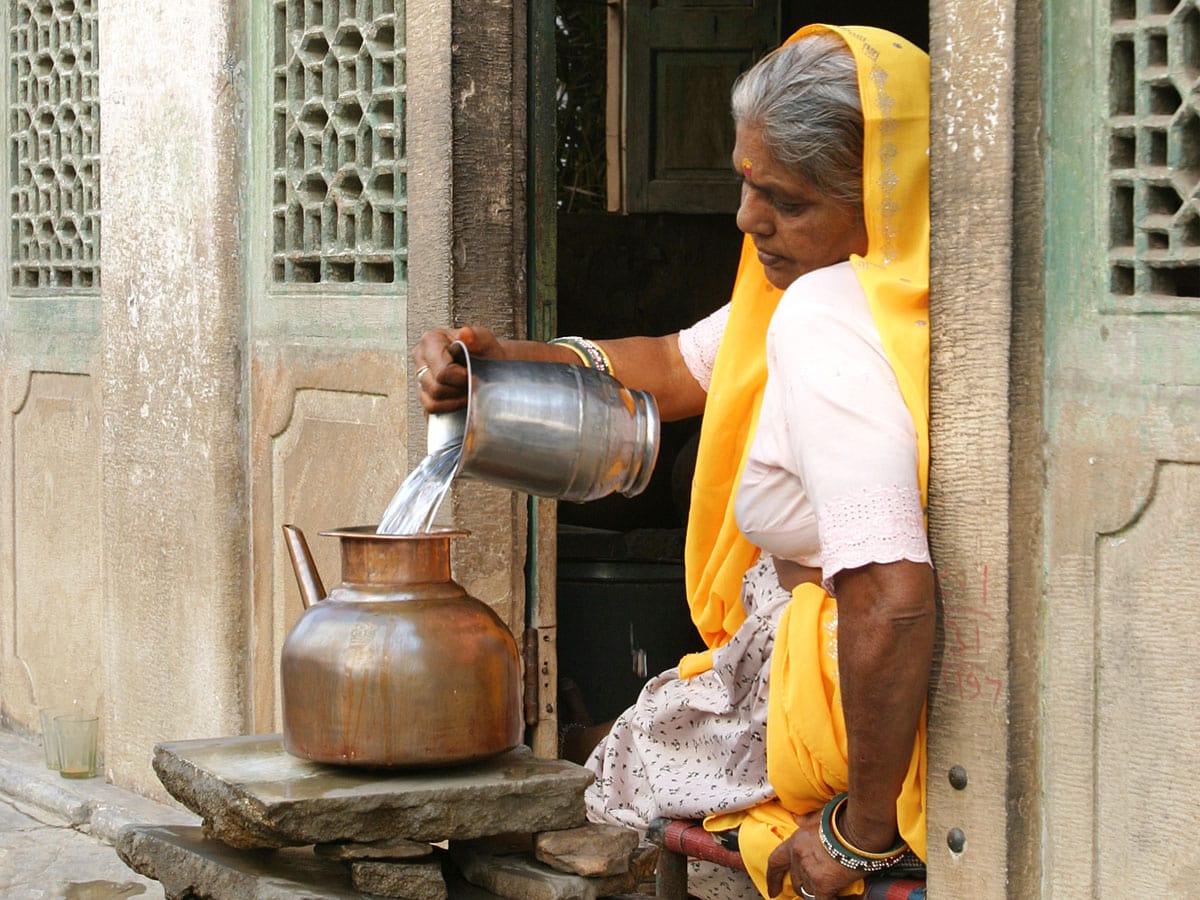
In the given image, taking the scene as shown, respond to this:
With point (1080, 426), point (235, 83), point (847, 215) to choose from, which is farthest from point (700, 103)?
point (1080, 426)

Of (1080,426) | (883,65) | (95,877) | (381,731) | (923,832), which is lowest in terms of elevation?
(95,877)

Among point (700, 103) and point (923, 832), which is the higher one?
point (700, 103)

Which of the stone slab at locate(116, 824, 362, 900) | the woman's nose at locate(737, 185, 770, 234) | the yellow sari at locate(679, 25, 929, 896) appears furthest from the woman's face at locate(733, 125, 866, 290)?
the stone slab at locate(116, 824, 362, 900)

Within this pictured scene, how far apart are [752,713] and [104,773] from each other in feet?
9.76

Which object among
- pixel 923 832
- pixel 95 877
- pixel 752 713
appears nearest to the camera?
pixel 923 832

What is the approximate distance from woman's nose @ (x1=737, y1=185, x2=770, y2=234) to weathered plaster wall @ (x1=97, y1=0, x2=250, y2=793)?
6.66 feet

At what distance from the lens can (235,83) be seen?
4746mm

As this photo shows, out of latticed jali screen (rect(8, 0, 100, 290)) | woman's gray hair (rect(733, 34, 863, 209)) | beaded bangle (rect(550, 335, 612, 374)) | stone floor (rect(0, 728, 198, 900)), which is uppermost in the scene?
latticed jali screen (rect(8, 0, 100, 290))

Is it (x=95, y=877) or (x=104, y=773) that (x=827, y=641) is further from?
(x=104, y=773)

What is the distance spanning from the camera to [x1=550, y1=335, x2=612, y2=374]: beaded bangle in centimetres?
373

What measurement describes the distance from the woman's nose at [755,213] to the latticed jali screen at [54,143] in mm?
3068

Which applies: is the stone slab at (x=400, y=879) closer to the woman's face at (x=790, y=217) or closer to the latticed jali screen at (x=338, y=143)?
the woman's face at (x=790, y=217)

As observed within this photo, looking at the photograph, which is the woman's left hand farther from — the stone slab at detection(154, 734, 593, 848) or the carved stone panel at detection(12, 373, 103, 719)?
the carved stone panel at detection(12, 373, 103, 719)

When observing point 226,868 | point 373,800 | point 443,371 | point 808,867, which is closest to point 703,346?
point 443,371
